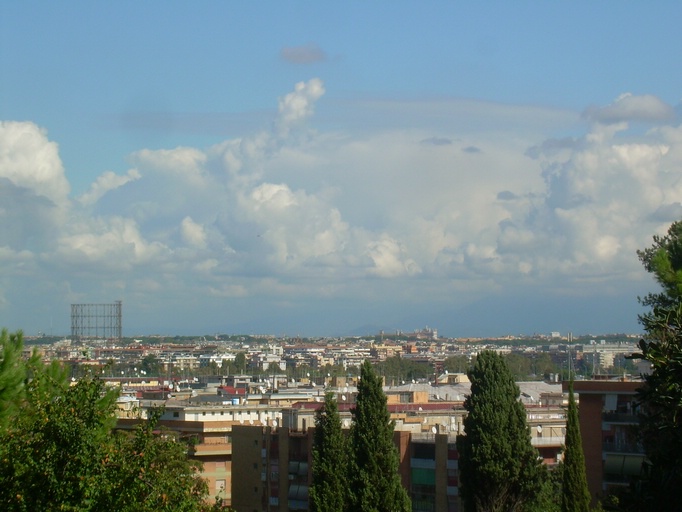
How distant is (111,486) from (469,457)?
18.4 meters

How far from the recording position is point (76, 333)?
420ft

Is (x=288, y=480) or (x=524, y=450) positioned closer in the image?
(x=524, y=450)

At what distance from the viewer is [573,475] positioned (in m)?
23.4

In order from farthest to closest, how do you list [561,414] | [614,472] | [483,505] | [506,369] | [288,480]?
[561,414] < [288,480] < [506,369] < [483,505] < [614,472]

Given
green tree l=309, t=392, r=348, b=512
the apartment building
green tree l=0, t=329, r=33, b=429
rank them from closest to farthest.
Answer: green tree l=0, t=329, r=33, b=429 < the apartment building < green tree l=309, t=392, r=348, b=512

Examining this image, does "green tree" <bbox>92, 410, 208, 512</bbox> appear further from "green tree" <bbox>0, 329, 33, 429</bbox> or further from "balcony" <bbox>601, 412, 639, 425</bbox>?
"balcony" <bbox>601, 412, 639, 425</bbox>

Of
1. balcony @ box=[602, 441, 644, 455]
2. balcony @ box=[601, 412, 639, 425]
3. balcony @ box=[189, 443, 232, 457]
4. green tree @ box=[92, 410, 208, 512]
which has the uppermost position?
green tree @ box=[92, 410, 208, 512]

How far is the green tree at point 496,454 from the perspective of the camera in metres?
27.5

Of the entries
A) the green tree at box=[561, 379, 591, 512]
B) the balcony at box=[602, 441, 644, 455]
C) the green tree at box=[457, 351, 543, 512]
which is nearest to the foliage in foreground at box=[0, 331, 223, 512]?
the green tree at box=[561, 379, 591, 512]

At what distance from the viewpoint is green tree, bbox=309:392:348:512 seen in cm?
2706

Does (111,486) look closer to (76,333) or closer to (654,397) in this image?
(654,397)

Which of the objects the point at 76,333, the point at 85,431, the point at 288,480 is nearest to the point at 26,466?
the point at 85,431

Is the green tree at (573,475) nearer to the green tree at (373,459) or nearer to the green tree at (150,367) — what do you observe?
the green tree at (373,459)

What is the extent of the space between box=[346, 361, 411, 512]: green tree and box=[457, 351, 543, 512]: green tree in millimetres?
2513
